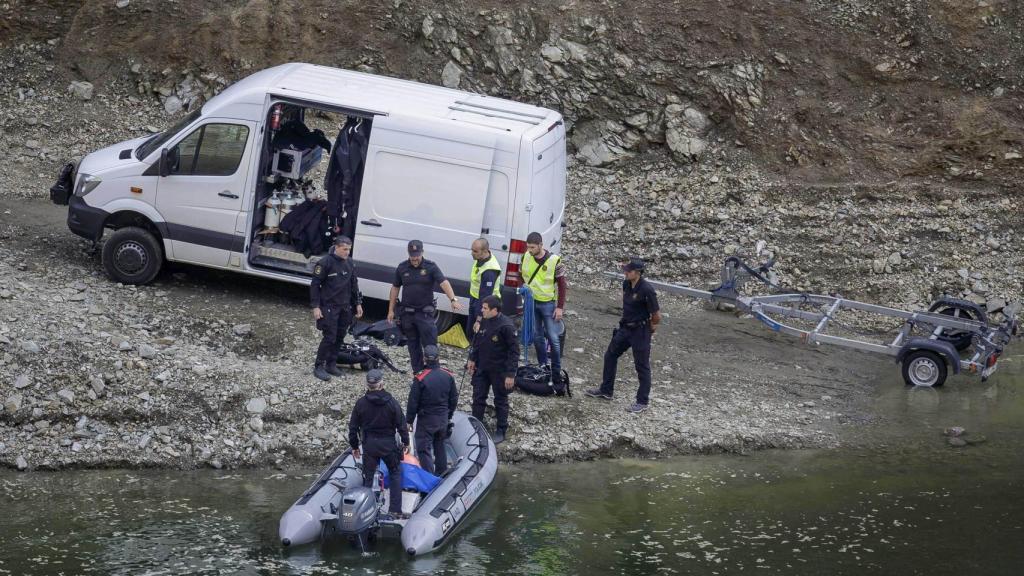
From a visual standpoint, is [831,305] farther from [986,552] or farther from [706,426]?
[986,552]

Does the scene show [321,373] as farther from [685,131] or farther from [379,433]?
[685,131]

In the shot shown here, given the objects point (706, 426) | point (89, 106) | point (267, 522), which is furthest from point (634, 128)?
point (267, 522)

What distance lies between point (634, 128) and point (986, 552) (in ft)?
32.0

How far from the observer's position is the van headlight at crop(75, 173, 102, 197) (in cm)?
1284

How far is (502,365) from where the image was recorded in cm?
1065

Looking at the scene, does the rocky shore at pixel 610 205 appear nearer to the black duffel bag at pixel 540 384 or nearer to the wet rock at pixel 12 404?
the wet rock at pixel 12 404

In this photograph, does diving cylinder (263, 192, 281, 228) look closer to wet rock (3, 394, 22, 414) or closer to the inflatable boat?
wet rock (3, 394, 22, 414)

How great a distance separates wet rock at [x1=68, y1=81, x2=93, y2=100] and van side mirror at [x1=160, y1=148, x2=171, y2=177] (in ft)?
21.5

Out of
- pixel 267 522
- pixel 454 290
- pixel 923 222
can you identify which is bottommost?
pixel 267 522

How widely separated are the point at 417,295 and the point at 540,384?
1.61 meters

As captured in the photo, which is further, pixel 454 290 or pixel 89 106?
pixel 89 106

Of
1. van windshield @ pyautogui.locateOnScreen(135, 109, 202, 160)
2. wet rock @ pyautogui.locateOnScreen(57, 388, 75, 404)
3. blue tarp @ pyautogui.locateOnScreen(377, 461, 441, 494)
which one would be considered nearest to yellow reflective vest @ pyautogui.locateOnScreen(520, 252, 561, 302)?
blue tarp @ pyautogui.locateOnScreen(377, 461, 441, 494)

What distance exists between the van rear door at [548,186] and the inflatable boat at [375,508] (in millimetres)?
3245

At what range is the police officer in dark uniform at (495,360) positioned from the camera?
1051 centimetres
